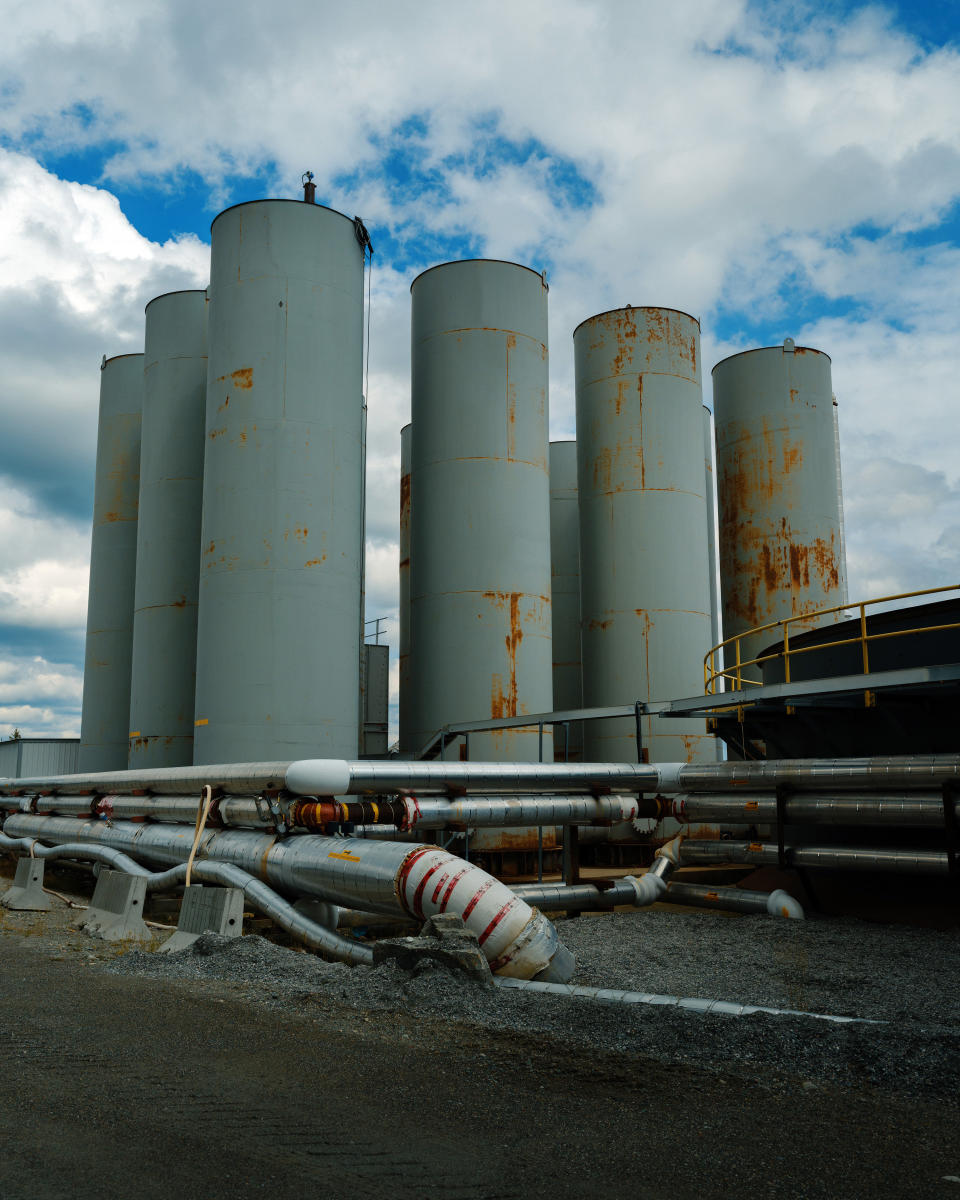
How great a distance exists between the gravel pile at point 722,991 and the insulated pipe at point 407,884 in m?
0.66

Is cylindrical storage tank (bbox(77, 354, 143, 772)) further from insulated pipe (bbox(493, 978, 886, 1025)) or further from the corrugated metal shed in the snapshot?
insulated pipe (bbox(493, 978, 886, 1025))

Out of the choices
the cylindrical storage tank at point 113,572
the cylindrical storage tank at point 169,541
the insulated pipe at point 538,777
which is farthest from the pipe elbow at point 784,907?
the cylindrical storage tank at point 113,572

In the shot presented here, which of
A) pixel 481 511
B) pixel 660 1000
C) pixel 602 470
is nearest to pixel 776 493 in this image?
pixel 602 470

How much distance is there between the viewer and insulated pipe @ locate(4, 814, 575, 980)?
8.48m

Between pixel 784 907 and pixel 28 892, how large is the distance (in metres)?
10.4

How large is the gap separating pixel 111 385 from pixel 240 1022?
80.9ft

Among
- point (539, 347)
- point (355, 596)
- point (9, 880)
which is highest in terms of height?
point (539, 347)

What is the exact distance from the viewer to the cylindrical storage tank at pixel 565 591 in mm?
29234

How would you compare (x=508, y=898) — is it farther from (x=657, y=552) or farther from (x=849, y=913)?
(x=657, y=552)

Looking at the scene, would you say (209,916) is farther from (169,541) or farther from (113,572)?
(113,572)

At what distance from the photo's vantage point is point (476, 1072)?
580 cm

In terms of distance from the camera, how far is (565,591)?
3195 cm

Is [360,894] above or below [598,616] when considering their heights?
below

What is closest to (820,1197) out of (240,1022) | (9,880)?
(240,1022)
